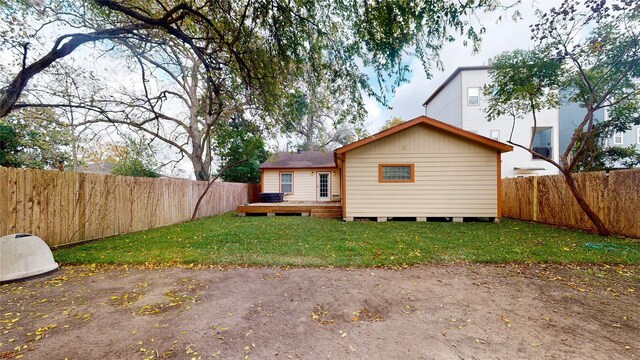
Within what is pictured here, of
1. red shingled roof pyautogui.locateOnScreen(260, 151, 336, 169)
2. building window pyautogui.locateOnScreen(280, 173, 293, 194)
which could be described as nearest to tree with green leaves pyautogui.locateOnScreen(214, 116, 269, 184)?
red shingled roof pyautogui.locateOnScreen(260, 151, 336, 169)

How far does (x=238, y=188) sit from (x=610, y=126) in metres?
18.2

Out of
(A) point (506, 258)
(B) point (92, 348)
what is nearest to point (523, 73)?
(A) point (506, 258)

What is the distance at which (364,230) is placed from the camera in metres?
7.59

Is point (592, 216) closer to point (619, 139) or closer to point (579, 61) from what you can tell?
point (579, 61)

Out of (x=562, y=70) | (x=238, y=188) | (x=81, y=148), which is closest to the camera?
(x=562, y=70)

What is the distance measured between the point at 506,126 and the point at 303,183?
13.3m

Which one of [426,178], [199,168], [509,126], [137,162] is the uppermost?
[509,126]

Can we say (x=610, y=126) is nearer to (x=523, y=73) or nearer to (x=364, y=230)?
(x=523, y=73)

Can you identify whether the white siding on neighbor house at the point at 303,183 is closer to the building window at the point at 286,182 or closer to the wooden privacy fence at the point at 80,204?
the building window at the point at 286,182

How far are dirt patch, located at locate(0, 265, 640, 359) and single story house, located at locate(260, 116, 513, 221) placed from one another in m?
5.33

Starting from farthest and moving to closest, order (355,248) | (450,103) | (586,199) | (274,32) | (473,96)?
(450,103)
(473,96)
(586,199)
(355,248)
(274,32)

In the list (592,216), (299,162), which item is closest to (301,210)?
(299,162)

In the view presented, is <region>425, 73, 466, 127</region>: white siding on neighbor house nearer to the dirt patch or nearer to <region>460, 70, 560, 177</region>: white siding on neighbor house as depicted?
<region>460, 70, 560, 177</region>: white siding on neighbor house

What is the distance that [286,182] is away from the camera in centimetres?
1684
